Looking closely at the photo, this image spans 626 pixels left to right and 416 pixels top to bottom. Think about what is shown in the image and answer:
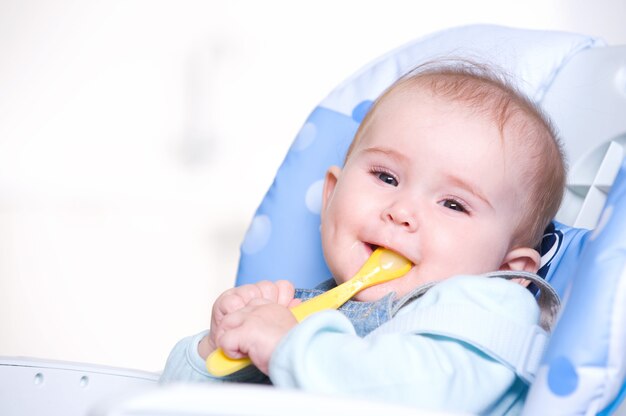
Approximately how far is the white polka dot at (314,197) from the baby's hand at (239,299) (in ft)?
0.72

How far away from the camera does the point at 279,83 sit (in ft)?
6.08

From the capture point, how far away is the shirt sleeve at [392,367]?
0.63m

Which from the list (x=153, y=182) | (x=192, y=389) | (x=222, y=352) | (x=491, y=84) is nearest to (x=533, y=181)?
(x=491, y=84)

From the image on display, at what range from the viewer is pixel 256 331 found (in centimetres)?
67

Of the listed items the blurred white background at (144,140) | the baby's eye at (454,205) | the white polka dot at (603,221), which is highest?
the white polka dot at (603,221)

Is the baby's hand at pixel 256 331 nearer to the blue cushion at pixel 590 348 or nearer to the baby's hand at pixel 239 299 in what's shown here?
the baby's hand at pixel 239 299

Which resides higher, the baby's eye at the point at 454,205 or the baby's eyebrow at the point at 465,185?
the baby's eyebrow at the point at 465,185

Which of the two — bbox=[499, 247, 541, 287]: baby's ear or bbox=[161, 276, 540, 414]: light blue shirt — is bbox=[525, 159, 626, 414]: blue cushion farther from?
bbox=[499, 247, 541, 287]: baby's ear

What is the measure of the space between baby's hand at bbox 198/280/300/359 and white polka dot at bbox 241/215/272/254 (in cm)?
20

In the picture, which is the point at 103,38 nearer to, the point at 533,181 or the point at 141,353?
the point at 141,353

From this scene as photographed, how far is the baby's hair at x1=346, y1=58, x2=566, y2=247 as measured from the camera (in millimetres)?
836

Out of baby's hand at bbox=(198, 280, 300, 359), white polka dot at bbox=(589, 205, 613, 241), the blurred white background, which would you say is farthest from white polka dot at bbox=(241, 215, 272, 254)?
the blurred white background

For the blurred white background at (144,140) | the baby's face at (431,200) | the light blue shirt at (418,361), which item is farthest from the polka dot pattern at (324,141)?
the blurred white background at (144,140)

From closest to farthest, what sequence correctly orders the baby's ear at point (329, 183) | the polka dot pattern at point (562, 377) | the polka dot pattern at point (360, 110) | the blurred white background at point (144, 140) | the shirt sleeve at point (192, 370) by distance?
the polka dot pattern at point (562, 377) < the shirt sleeve at point (192, 370) < the baby's ear at point (329, 183) < the polka dot pattern at point (360, 110) < the blurred white background at point (144, 140)
